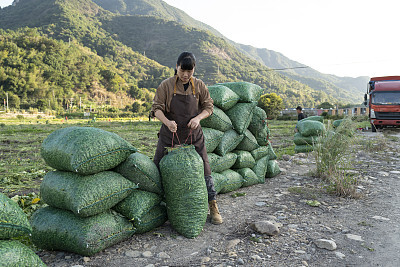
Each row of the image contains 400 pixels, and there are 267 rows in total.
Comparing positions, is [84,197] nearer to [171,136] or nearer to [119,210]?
[119,210]

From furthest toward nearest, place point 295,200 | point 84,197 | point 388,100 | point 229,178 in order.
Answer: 1. point 388,100
2. point 229,178
3. point 295,200
4. point 84,197

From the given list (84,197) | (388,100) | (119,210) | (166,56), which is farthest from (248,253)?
(166,56)

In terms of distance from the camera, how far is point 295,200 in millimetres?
3498

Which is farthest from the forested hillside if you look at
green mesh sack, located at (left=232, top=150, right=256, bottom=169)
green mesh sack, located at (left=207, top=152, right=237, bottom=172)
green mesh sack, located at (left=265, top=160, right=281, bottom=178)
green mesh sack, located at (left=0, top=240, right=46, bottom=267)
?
green mesh sack, located at (left=0, top=240, right=46, bottom=267)

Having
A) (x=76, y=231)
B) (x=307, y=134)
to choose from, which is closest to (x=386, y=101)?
(x=307, y=134)

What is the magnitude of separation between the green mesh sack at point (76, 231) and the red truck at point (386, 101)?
14952 millimetres

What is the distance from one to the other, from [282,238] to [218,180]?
49.0 inches

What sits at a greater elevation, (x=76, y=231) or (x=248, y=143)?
(x=248, y=143)

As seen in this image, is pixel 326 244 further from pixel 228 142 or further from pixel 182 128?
pixel 228 142

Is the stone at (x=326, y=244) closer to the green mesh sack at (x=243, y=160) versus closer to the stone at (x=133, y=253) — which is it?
the stone at (x=133, y=253)

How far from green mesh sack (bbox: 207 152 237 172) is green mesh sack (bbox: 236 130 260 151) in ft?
0.97

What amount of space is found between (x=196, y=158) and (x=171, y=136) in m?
0.41

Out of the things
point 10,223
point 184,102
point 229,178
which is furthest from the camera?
point 229,178

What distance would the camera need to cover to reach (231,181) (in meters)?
3.82
